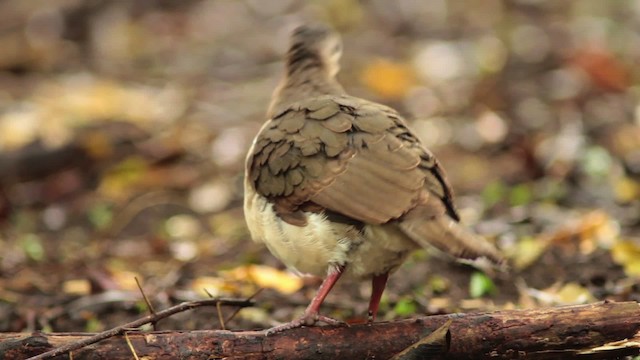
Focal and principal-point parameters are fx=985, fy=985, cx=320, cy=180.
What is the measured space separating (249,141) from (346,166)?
4817mm

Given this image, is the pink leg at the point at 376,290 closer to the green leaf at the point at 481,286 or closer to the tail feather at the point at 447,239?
the tail feather at the point at 447,239

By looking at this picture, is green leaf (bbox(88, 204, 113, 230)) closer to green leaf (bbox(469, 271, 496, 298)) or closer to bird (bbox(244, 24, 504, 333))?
green leaf (bbox(469, 271, 496, 298))

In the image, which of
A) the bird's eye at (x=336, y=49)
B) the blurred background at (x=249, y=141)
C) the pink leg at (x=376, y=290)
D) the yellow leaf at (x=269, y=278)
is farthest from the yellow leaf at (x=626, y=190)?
the pink leg at (x=376, y=290)

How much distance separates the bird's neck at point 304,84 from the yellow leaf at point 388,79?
188 inches

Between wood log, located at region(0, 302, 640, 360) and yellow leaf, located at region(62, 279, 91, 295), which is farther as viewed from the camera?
yellow leaf, located at region(62, 279, 91, 295)

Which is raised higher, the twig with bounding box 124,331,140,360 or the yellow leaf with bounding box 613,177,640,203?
the yellow leaf with bounding box 613,177,640,203

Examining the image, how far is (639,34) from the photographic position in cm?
1087

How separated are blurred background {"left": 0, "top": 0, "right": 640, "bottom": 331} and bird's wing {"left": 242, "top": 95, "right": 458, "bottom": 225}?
0.94 meters

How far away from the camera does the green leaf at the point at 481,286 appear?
4879 mm

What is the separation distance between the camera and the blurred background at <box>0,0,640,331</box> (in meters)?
5.07

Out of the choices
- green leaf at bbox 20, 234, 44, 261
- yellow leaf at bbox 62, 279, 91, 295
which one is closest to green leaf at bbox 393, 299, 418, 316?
yellow leaf at bbox 62, 279, 91, 295

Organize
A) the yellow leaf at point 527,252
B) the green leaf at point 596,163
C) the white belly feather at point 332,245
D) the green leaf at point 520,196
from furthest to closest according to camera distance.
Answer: the green leaf at point 596,163 < the green leaf at point 520,196 < the yellow leaf at point 527,252 < the white belly feather at point 332,245

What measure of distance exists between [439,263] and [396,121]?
1687mm

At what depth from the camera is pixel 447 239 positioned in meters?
3.51
